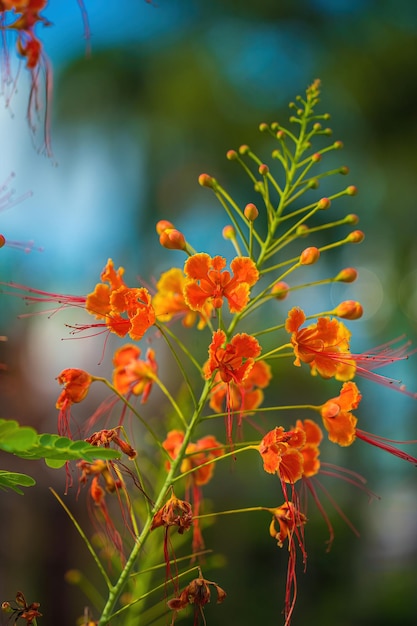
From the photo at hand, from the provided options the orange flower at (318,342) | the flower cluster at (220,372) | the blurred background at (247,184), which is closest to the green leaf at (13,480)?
the flower cluster at (220,372)

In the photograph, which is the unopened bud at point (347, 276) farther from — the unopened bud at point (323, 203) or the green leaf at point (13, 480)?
Answer: the green leaf at point (13, 480)

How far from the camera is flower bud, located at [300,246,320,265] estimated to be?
780 mm

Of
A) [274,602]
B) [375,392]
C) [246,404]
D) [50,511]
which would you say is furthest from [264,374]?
[375,392]

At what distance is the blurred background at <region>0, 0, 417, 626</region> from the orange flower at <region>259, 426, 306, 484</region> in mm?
3794

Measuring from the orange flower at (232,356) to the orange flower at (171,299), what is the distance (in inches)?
6.7

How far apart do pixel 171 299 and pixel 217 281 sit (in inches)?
6.4

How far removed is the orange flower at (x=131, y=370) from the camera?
0.86m

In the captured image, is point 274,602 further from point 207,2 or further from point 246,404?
point 207,2

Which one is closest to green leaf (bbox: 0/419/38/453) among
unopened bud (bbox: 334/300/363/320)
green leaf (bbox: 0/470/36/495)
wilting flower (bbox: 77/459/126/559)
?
green leaf (bbox: 0/470/36/495)

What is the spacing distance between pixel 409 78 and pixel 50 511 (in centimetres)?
528

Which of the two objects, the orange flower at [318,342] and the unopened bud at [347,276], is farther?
the unopened bud at [347,276]

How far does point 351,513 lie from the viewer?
5.11 meters

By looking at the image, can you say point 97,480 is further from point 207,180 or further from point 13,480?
point 207,180

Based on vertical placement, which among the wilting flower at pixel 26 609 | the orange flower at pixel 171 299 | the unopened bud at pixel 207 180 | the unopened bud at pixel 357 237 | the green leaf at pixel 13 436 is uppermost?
the unopened bud at pixel 207 180
